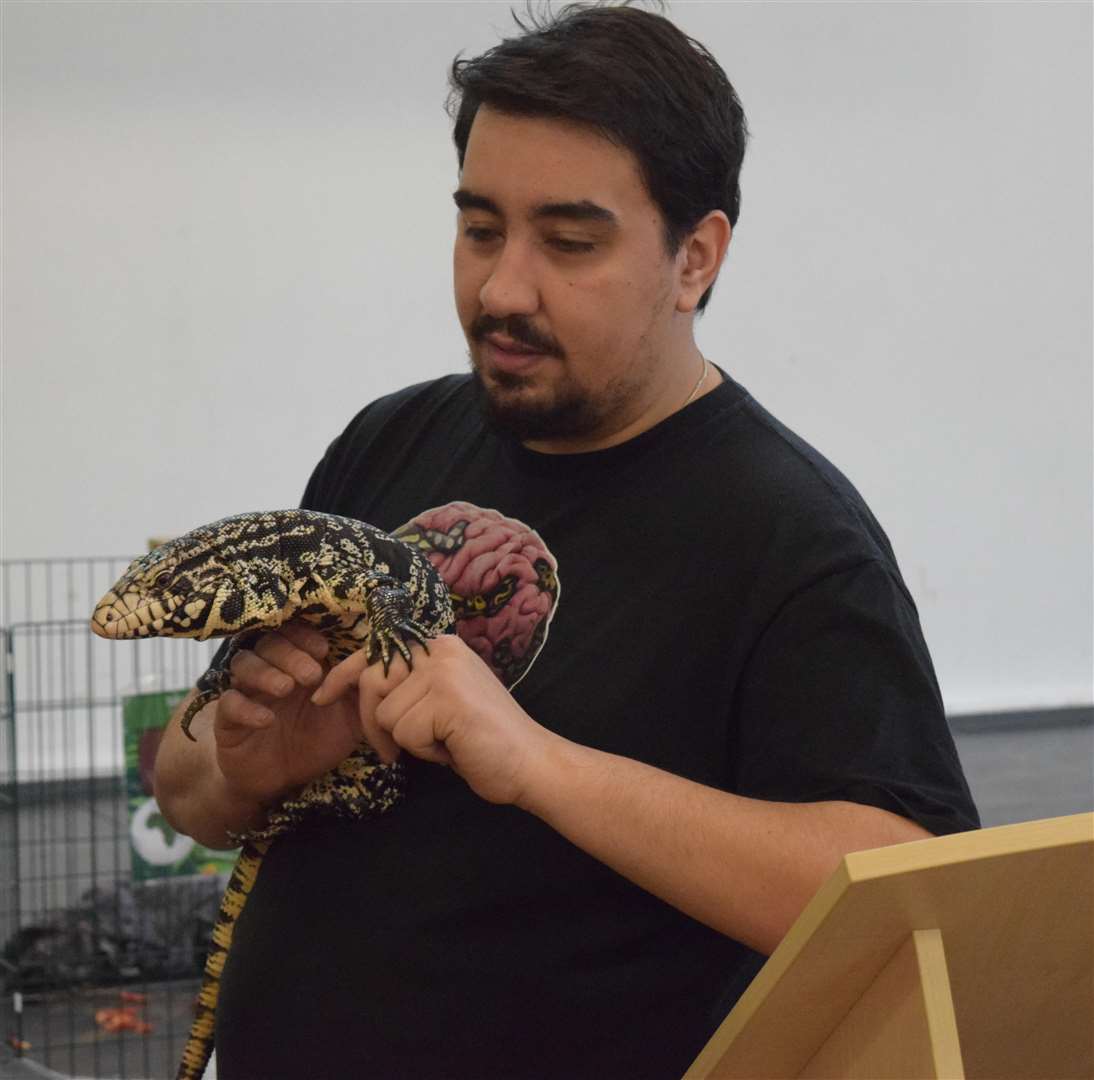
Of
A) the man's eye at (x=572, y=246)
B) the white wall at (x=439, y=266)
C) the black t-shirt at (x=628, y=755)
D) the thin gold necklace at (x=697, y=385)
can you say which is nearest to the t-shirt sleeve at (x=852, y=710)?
the black t-shirt at (x=628, y=755)

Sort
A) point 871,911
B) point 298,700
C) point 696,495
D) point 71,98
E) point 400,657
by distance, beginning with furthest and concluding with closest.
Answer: point 71,98 < point 298,700 < point 696,495 < point 400,657 < point 871,911

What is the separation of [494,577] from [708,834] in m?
0.50

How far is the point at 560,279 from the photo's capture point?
182 centimetres

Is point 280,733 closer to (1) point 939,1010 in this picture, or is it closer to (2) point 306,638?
(2) point 306,638

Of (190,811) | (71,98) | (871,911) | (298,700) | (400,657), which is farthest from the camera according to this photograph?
(71,98)

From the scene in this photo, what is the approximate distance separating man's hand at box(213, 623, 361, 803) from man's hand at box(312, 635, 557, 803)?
0.95 ft

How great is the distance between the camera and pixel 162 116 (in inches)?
252

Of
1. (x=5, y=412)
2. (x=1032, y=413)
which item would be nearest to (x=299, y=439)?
(x=5, y=412)

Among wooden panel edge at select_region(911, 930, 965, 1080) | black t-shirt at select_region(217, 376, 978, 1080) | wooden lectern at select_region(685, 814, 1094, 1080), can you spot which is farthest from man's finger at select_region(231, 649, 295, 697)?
wooden panel edge at select_region(911, 930, 965, 1080)

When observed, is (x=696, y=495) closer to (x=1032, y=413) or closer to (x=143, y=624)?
(x=143, y=624)

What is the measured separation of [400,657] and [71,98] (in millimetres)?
5351

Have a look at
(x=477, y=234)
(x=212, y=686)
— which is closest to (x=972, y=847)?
(x=477, y=234)

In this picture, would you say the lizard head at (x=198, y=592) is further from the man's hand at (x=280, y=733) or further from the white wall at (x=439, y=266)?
the white wall at (x=439, y=266)

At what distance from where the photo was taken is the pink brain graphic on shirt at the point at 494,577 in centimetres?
188
